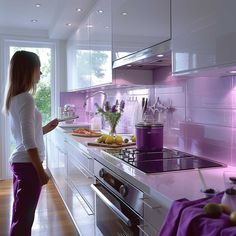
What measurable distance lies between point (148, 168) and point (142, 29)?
0.86 m

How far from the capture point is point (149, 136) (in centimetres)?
202

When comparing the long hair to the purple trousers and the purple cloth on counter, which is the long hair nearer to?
the purple trousers

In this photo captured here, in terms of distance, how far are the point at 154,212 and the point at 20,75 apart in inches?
50.2

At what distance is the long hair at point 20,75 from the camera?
1.97m

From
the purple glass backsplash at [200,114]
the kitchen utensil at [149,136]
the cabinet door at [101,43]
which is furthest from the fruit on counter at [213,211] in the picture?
the cabinet door at [101,43]

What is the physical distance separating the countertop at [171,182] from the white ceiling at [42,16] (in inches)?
80.9

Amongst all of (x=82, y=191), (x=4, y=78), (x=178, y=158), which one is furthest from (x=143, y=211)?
(x=4, y=78)

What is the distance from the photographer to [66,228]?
289 centimetres

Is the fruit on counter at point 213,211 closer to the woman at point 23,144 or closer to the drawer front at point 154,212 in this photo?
the drawer front at point 154,212

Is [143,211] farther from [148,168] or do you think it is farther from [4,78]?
[4,78]

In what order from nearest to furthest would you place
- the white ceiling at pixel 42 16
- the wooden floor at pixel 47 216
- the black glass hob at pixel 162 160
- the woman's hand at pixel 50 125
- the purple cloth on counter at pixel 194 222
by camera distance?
the purple cloth on counter at pixel 194 222, the black glass hob at pixel 162 160, the woman's hand at pixel 50 125, the wooden floor at pixel 47 216, the white ceiling at pixel 42 16

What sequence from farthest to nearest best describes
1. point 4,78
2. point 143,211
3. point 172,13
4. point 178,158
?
1. point 4,78
2. point 178,158
3. point 172,13
4. point 143,211

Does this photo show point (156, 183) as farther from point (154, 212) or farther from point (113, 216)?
point (113, 216)

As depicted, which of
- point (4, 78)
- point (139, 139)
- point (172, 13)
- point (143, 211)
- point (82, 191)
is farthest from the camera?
point (4, 78)
